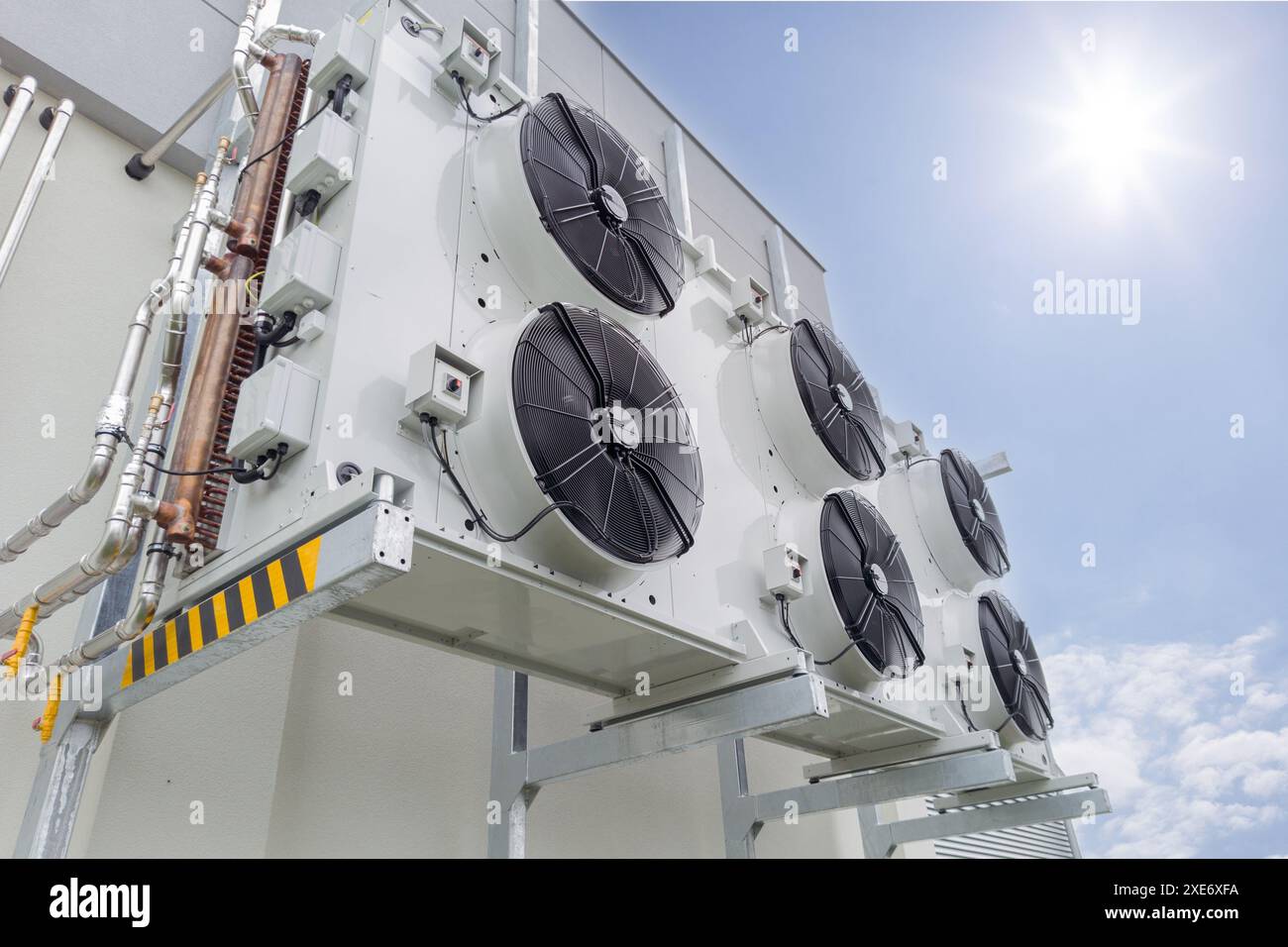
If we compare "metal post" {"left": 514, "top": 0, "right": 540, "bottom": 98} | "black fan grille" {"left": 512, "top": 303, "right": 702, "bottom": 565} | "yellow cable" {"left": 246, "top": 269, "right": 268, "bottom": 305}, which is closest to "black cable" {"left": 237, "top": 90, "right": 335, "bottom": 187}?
"yellow cable" {"left": 246, "top": 269, "right": 268, "bottom": 305}

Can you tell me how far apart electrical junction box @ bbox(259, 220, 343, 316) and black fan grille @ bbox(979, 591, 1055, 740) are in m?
3.97

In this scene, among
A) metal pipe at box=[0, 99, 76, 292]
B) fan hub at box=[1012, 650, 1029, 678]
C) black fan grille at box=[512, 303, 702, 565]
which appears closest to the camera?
black fan grille at box=[512, 303, 702, 565]

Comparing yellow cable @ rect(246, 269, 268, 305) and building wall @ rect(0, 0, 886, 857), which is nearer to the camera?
yellow cable @ rect(246, 269, 268, 305)

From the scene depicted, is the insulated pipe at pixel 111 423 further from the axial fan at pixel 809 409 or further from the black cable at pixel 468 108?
the axial fan at pixel 809 409

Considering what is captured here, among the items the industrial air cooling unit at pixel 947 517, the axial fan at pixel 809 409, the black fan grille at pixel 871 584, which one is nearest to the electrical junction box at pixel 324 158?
the axial fan at pixel 809 409

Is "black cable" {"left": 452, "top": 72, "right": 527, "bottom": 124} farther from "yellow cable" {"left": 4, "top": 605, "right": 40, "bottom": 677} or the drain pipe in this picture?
"yellow cable" {"left": 4, "top": 605, "right": 40, "bottom": 677}

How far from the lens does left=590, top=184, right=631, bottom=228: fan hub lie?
3.01 metres

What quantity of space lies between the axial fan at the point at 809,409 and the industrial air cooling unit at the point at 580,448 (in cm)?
123

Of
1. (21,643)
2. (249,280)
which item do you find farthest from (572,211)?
(21,643)

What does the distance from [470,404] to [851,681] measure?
2.08m

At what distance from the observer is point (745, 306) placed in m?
4.09
